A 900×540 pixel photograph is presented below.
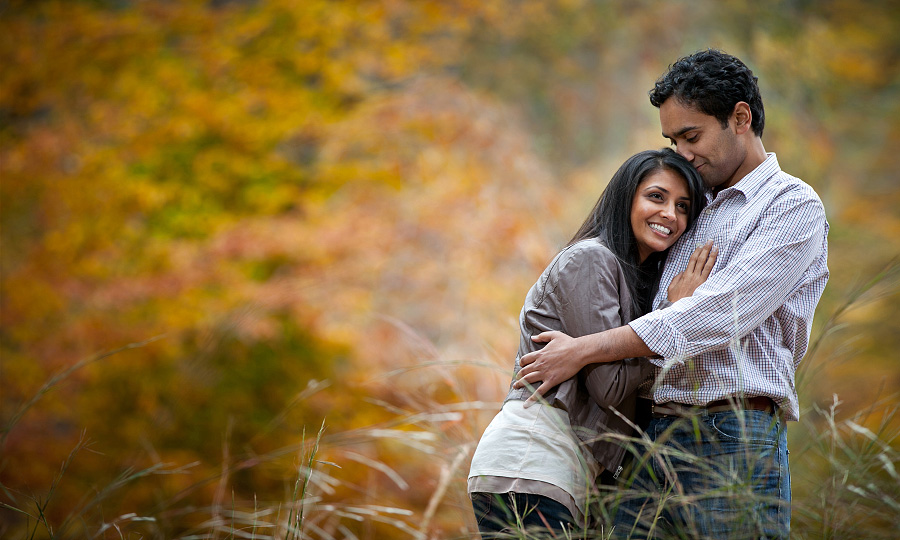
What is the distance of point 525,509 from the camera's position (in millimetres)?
1611

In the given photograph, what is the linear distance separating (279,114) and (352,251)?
102 cm

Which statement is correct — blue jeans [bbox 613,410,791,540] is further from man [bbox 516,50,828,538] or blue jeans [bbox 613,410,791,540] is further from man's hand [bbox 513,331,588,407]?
man's hand [bbox 513,331,588,407]

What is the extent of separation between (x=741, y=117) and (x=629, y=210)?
36 cm

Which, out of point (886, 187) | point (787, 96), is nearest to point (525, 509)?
point (787, 96)

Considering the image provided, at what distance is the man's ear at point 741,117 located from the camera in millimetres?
1858

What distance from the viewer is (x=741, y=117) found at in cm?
187

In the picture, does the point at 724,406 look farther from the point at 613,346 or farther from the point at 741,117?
the point at 741,117

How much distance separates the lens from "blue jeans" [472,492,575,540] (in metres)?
1.59

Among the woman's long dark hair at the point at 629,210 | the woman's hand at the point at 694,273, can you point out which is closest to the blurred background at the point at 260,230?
the woman's long dark hair at the point at 629,210

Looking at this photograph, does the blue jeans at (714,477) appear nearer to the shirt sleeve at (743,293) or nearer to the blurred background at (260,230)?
the shirt sleeve at (743,293)

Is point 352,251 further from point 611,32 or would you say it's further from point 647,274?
point 611,32

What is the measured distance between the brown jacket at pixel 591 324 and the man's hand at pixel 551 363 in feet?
0.13

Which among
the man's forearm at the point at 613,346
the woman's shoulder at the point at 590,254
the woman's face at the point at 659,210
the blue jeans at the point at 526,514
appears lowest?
the blue jeans at the point at 526,514

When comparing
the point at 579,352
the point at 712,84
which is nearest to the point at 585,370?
the point at 579,352
